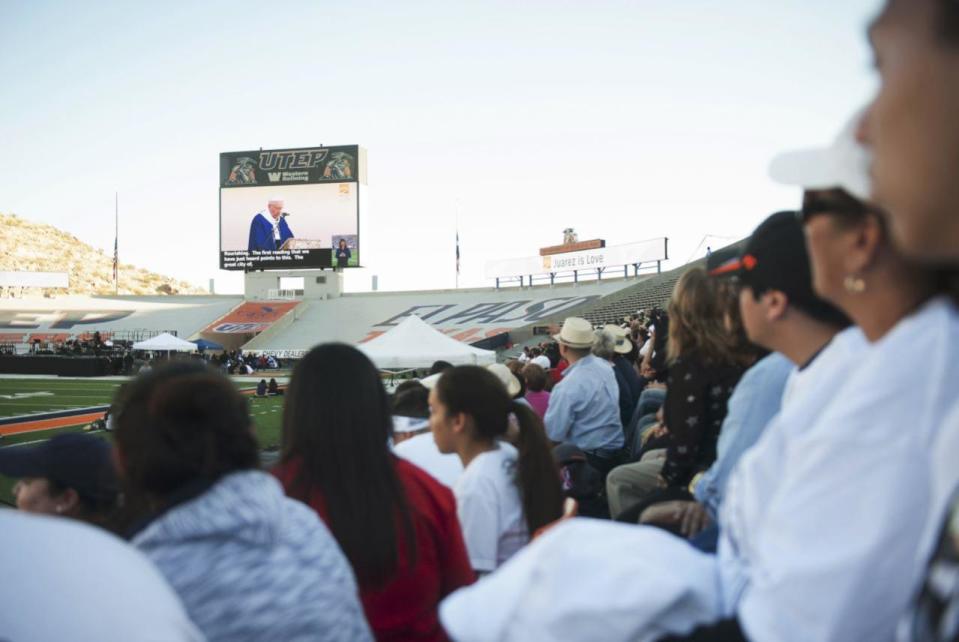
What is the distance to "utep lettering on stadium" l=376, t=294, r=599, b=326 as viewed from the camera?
39344 mm

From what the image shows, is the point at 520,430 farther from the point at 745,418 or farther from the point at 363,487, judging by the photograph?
the point at 363,487

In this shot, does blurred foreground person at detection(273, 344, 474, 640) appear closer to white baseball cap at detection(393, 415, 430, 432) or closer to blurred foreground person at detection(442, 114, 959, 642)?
blurred foreground person at detection(442, 114, 959, 642)

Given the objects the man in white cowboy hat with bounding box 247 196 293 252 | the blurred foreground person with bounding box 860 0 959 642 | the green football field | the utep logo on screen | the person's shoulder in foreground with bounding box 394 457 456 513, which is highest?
the utep logo on screen

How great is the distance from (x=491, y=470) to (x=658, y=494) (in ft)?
2.32

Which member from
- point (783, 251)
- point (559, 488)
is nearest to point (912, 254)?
point (783, 251)

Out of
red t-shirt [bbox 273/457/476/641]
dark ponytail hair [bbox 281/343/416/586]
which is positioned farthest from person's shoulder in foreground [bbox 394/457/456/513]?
dark ponytail hair [bbox 281/343/416/586]

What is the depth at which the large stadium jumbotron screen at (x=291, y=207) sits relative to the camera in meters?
40.4

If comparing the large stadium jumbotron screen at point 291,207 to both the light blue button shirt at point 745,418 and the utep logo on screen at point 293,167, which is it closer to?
the utep logo on screen at point 293,167

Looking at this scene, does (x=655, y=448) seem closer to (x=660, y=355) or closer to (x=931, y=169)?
(x=660, y=355)

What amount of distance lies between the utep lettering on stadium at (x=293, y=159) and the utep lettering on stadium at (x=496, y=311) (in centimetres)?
1001

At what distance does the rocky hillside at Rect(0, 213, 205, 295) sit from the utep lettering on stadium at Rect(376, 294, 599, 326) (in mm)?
73164

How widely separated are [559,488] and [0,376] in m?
35.5

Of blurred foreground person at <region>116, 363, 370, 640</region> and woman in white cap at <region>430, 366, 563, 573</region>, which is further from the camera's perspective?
woman in white cap at <region>430, 366, 563, 573</region>

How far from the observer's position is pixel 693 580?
1.34 m
